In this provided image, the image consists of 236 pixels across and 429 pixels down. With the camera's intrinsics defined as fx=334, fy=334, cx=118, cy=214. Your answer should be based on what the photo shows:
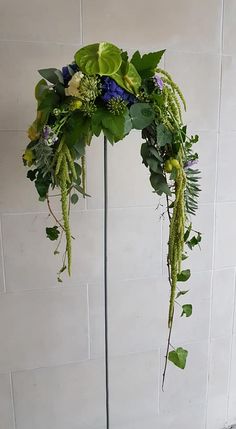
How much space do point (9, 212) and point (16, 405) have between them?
623 mm

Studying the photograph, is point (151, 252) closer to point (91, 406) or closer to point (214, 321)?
point (214, 321)

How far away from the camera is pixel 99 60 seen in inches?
24.1

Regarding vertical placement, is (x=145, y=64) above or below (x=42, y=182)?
above

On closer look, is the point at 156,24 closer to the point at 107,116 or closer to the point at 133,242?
the point at 107,116

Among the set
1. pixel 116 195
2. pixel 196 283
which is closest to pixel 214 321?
pixel 196 283

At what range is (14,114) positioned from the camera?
3.05 ft

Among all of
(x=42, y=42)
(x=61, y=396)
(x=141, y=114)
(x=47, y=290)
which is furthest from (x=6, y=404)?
(x=42, y=42)

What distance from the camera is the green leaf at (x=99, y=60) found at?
2.00ft

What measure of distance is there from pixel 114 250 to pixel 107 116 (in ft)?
1.74

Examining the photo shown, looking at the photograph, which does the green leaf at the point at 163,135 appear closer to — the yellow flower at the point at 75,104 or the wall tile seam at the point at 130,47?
the yellow flower at the point at 75,104

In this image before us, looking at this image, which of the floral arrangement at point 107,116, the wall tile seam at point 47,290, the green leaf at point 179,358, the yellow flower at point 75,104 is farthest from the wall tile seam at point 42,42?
the green leaf at point 179,358

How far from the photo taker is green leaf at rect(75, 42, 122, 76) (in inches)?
24.0

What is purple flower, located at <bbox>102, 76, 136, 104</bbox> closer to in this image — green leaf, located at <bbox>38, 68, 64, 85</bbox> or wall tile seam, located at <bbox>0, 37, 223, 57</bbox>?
green leaf, located at <bbox>38, 68, 64, 85</bbox>

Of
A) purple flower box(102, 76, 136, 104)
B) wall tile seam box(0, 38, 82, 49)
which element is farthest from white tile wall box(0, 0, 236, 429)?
purple flower box(102, 76, 136, 104)
